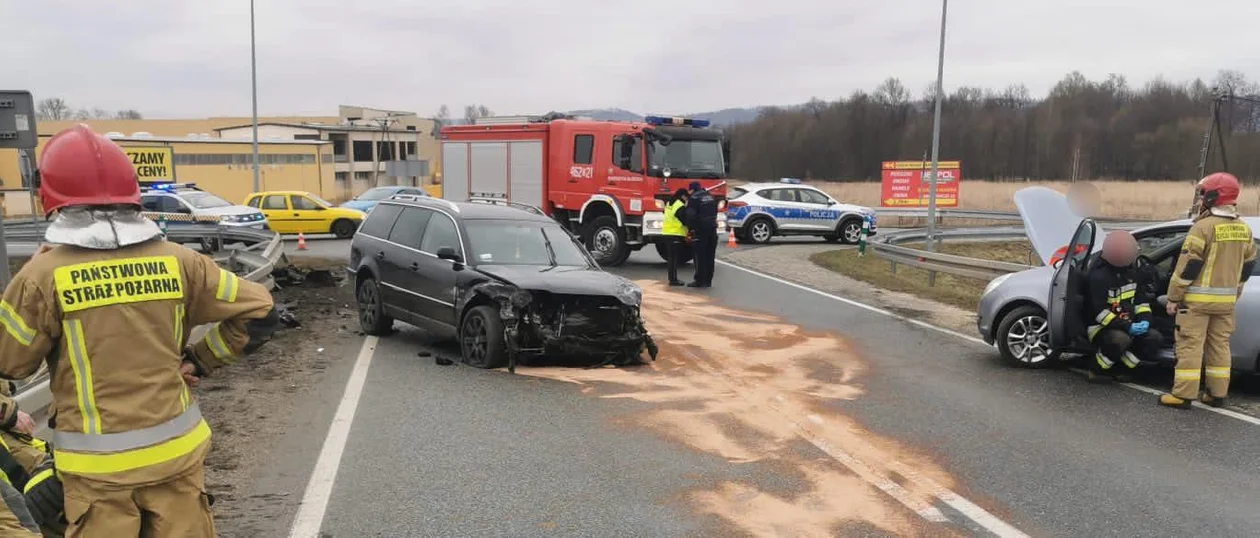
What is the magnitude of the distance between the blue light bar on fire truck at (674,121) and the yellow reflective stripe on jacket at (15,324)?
15033 millimetres

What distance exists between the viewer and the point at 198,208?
23.4 m

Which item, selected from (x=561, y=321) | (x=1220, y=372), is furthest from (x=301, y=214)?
(x=1220, y=372)

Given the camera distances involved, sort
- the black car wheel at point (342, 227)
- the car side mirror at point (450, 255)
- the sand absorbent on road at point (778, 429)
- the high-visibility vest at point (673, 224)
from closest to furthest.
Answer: the sand absorbent on road at point (778, 429)
the car side mirror at point (450, 255)
the high-visibility vest at point (673, 224)
the black car wheel at point (342, 227)

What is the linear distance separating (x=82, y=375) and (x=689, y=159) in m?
15.0

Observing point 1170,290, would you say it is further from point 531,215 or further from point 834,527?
point 531,215

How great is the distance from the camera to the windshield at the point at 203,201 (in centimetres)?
2366

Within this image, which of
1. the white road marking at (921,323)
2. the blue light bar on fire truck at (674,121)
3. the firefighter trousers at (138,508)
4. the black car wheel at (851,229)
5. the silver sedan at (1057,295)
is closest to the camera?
the firefighter trousers at (138,508)

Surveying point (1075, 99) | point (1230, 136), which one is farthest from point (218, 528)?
point (1075, 99)

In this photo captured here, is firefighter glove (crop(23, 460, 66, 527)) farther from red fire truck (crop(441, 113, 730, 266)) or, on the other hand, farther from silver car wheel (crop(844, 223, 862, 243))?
silver car wheel (crop(844, 223, 862, 243))

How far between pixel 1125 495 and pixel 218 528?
4.98 m

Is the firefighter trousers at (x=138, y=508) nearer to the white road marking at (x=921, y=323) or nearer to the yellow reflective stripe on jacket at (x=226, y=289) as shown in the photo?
the yellow reflective stripe on jacket at (x=226, y=289)

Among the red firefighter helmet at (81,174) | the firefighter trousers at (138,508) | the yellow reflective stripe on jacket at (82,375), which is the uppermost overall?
the red firefighter helmet at (81,174)

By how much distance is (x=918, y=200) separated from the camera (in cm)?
3628

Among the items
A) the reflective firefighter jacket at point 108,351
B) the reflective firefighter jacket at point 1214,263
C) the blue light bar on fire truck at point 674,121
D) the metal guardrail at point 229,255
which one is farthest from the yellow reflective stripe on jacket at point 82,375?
the blue light bar on fire truck at point 674,121
